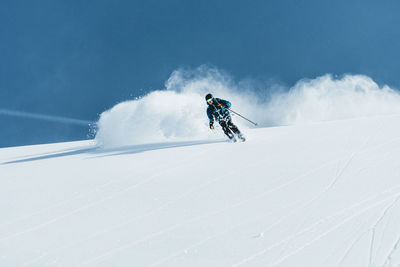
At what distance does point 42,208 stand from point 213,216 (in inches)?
123

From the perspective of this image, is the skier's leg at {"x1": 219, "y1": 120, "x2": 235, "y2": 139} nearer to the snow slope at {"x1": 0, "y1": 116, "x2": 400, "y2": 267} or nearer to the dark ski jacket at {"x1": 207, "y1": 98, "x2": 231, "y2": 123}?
the dark ski jacket at {"x1": 207, "y1": 98, "x2": 231, "y2": 123}

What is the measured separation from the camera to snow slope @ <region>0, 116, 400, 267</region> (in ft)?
12.6

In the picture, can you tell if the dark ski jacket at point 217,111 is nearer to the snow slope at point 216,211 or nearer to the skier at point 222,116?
the skier at point 222,116

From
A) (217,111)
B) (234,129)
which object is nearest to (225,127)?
(234,129)

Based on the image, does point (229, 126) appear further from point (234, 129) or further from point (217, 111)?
point (217, 111)

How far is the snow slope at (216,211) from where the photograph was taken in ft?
12.6

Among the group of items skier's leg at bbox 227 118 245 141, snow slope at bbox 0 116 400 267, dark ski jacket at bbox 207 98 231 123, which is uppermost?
dark ski jacket at bbox 207 98 231 123

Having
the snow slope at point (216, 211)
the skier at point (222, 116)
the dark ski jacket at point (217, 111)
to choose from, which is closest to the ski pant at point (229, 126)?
the skier at point (222, 116)

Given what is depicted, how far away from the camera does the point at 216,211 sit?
17.1 ft

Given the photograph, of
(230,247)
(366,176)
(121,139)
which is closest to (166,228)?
(230,247)

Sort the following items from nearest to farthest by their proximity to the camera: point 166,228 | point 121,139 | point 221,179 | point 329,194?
point 166,228
point 329,194
point 221,179
point 121,139

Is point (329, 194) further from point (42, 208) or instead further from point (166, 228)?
point (42, 208)

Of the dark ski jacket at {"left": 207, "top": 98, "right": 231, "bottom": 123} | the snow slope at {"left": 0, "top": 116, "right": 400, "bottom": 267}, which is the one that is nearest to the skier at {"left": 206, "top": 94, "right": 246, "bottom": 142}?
the dark ski jacket at {"left": 207, "top": 98, "right": 231, "bottom": 123}

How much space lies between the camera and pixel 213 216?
16.5 feet
